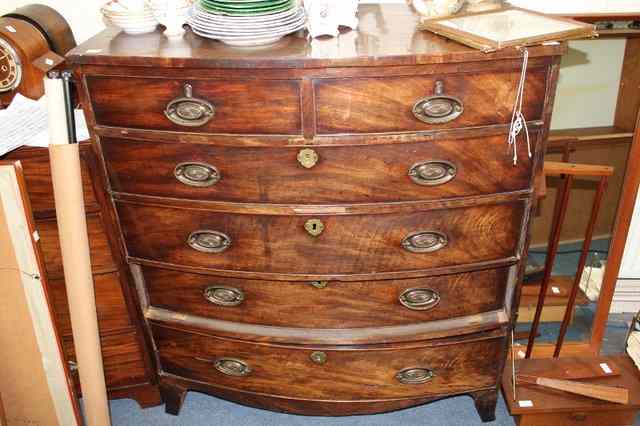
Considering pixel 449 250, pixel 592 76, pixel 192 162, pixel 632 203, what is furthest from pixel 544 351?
pixel 192 162

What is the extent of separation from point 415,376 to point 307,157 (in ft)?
2.84

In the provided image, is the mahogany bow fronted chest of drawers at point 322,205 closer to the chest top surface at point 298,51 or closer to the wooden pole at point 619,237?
the chest top surface at point 298,51

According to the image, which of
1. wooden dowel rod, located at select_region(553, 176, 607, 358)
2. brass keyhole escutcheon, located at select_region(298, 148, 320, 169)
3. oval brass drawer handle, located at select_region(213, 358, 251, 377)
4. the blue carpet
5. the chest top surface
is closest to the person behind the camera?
the chest top surface

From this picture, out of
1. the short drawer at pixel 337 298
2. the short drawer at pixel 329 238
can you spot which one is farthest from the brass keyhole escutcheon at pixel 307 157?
the short drawer at pixel 337 298

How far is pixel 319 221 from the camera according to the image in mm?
1555

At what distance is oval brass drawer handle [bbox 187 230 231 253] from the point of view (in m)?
1.63

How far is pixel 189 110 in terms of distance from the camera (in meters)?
1.43

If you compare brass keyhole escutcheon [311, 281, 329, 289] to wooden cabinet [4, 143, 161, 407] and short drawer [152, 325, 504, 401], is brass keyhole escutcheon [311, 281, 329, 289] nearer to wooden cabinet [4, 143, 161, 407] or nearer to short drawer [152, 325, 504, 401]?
short drawer [152, 325, 504, 401]

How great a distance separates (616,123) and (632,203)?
2.09 feet

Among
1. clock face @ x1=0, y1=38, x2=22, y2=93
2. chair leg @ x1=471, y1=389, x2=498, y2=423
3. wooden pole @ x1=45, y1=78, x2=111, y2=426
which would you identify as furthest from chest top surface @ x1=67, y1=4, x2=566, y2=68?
chair leg @ x1=471, y1=389, x2=498, y2=423

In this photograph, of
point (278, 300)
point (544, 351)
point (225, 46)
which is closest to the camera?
point (225, 46)

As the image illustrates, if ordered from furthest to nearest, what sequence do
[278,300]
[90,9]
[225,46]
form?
[90,9]
[278,300]
[225,46]

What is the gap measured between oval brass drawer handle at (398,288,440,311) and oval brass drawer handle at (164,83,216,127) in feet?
2.56

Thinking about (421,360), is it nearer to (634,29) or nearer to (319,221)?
(319,221)
